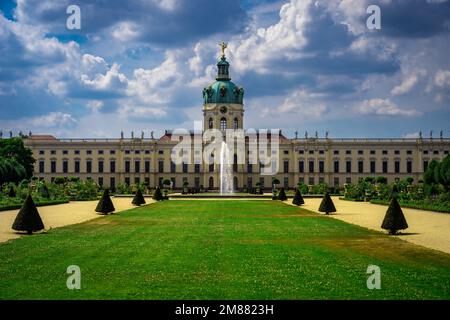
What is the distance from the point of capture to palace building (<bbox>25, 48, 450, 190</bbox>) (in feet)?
246

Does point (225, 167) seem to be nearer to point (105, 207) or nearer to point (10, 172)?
point (10, 172)

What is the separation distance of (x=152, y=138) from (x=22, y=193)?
42982mm

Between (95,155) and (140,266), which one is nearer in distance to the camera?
(140,266)

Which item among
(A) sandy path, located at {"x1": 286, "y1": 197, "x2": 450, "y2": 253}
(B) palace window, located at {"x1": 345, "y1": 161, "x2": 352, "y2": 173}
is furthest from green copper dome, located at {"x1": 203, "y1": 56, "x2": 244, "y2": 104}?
(A) sandy path, located at {"x1": 286, "y1": 197, "x2": 450, "y2": 253}

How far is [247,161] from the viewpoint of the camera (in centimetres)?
7438

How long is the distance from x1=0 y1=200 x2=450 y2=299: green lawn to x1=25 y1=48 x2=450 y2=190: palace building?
57.0 m

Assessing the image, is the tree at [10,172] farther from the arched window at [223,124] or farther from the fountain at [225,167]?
the arched window at [223,124]

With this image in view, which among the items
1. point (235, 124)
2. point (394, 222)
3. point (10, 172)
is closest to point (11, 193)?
point (10, 172)

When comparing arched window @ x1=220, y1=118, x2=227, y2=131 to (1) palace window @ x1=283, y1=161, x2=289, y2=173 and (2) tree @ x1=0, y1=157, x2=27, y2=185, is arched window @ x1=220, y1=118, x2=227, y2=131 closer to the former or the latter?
(1) palace window @ x1=283, y1=161, x2=289, y2=173

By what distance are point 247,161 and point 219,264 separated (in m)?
62.8

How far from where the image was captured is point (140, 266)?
11.5m

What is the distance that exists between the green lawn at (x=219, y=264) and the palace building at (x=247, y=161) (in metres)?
57.0
